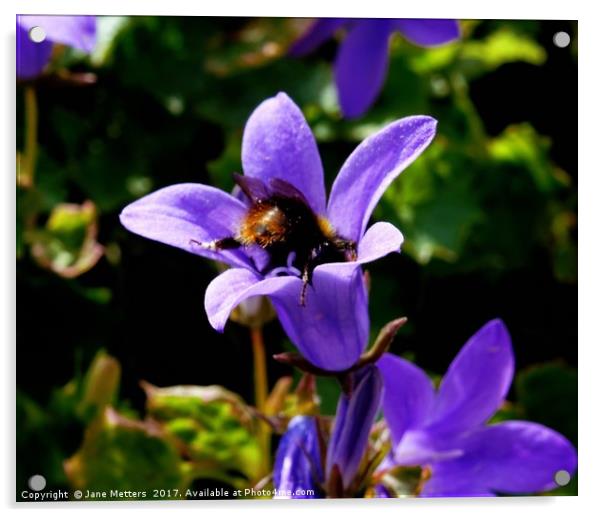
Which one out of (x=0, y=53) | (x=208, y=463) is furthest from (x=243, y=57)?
(x=208, y=463)

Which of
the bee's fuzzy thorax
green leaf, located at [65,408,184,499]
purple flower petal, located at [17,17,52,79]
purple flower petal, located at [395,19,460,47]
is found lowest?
green leaf, located at [65,408,184,499]

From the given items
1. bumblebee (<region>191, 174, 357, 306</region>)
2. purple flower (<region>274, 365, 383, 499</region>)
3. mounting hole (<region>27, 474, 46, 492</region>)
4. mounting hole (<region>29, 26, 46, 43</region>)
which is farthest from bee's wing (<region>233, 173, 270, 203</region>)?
mounting hole (<region>27, 474, 46, 492</region>)

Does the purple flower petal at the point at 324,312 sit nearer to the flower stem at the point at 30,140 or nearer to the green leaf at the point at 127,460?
the green leaf at the point at 127,460

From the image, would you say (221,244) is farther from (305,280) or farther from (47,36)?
(47,36)

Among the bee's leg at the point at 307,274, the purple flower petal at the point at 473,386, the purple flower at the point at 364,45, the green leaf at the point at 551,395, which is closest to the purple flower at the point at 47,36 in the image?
the purple flower at the point at 364,45

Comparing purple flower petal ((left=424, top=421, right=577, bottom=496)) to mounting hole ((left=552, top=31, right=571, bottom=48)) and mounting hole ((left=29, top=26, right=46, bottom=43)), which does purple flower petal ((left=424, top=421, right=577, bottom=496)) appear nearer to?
mounting hole ((left=552, top=31, right=571, bottom=48))

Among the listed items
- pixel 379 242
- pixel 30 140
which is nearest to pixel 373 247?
pixel 379 242
